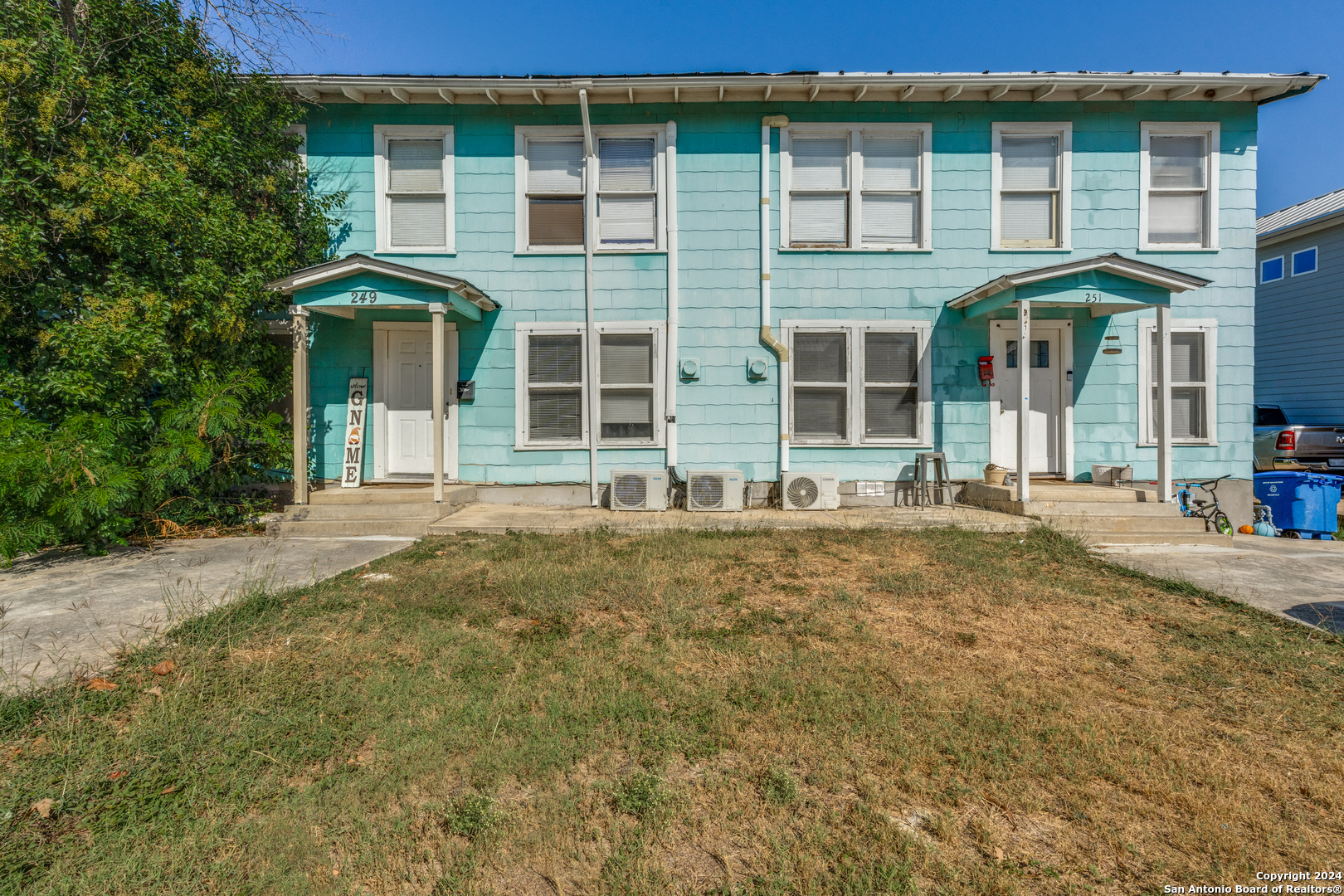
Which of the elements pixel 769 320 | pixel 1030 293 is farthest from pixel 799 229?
pixel 1030 293

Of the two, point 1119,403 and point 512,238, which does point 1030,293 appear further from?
point 512,238

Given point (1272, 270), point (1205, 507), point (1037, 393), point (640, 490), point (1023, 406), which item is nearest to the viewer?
point (1023, 406)

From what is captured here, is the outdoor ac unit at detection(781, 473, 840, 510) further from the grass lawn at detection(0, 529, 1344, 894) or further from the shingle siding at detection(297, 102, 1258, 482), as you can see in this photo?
the grass lawn at detection(0, 529, 1344, 894)

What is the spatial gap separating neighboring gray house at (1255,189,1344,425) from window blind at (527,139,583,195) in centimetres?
1656

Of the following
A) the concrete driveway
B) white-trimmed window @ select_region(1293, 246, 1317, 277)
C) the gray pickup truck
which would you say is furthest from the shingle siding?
white-trimmed window @ select_region(1293, 246, 1317, 277)

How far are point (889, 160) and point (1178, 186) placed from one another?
13.5ft

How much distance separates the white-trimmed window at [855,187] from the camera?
875cm

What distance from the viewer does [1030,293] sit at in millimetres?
7691

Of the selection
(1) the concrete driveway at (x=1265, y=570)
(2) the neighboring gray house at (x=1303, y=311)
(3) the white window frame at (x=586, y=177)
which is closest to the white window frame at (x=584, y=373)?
(3) the white window frame at (x=586, y=177)

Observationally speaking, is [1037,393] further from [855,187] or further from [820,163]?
[820,163]

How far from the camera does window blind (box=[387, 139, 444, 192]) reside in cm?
883

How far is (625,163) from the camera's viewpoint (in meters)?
8.84

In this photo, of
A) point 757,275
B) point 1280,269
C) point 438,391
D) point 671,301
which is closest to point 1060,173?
point 757,275

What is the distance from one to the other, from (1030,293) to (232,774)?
8674mm
